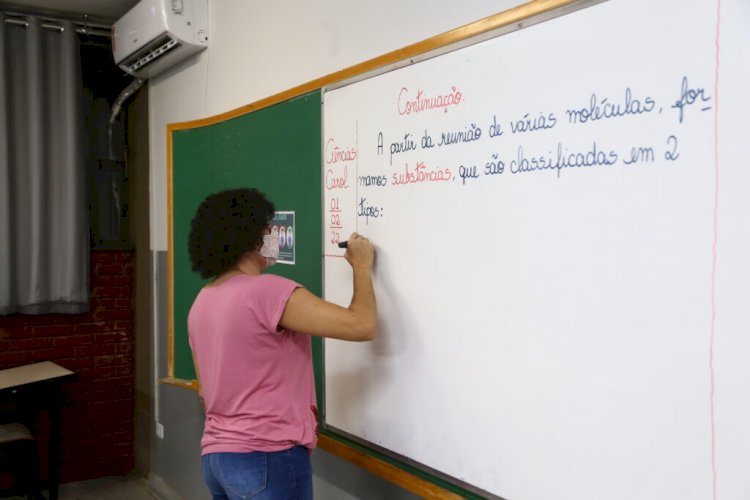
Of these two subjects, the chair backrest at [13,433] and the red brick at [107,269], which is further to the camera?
the red brick at [107,269]

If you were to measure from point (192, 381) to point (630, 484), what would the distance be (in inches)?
86.1

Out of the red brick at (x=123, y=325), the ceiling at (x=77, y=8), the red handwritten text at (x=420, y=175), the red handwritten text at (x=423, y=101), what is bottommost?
the red brick at (x=123, y=325)

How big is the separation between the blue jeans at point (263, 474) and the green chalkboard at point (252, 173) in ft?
Result: 2.12

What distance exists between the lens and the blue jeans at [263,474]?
156cm

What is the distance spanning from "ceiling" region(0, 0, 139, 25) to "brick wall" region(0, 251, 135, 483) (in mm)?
1374

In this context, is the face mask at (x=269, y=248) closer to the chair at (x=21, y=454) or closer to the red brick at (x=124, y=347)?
the chair at (x=21, y=454)

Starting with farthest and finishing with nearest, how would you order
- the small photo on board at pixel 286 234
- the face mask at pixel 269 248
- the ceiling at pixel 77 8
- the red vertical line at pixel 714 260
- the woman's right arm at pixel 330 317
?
the ceiling at pixel 77 8
the small photo on board at pixel 286 234
the face mask at pixel 269 248
the woman's right arm at pixel 330 317
the red vertical line at pixel 714 260

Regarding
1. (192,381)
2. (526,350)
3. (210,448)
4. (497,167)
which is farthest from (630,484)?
(192,381)

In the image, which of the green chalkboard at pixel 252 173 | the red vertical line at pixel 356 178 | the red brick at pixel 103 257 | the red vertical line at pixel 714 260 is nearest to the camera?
the red vertical line at pixel 714 260

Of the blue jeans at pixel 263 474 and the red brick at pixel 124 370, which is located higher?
the blue jeans at pixel 263 474

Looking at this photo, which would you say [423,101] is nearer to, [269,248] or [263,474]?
[269,248]

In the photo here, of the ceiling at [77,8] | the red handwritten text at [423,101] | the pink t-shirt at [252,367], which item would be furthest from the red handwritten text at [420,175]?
the ceiling at [77,8]

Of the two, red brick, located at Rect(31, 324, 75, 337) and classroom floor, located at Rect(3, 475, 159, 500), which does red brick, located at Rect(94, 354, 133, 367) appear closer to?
red brick, located at Rect(31, 324, 75, 337)

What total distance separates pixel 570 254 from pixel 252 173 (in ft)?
4.97
